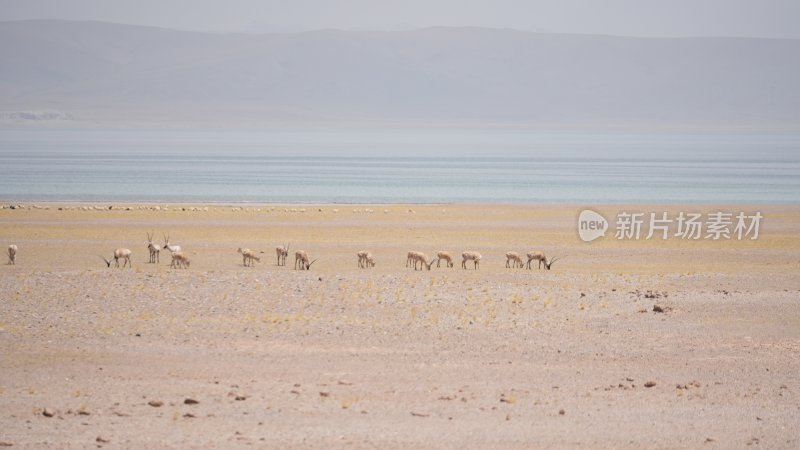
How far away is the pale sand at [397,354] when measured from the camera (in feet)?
40.0

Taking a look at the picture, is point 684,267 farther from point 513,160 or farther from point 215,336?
point 513,160

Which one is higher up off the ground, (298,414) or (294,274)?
(294,274)

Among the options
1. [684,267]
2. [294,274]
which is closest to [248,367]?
[294,274]

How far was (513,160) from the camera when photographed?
119438 mm

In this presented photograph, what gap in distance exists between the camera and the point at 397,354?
1605cm

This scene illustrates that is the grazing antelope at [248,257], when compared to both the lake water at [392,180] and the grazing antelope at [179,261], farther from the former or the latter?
the lake water at [392,180]

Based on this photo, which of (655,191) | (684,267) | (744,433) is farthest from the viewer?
(655,191)

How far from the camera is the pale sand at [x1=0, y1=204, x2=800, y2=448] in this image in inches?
480

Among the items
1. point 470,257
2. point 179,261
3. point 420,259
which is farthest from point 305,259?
point 470,257

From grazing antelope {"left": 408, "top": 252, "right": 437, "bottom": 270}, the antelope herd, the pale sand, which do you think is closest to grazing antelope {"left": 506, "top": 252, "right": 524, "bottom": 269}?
the antelope herd

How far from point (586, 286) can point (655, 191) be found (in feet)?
144

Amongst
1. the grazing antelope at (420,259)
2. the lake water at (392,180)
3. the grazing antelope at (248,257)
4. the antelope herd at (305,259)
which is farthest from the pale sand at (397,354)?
the lake water at (392,180)

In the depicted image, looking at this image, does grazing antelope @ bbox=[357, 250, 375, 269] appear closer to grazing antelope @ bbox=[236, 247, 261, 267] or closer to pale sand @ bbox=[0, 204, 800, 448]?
pale sand @ bbox=[0, 204, 800, 448]

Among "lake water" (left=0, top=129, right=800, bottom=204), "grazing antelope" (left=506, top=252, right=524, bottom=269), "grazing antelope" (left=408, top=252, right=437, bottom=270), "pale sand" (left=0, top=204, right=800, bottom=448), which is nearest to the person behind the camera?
"pale sand" (left=0, top=204, right=800, bottom=448)
